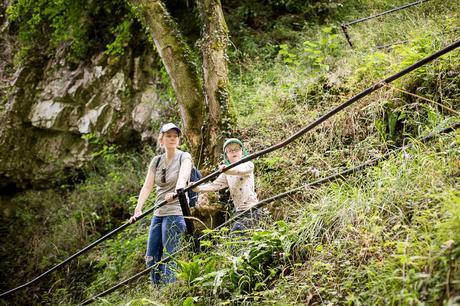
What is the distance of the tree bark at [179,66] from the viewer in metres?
6.31

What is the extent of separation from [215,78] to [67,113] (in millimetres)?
5746

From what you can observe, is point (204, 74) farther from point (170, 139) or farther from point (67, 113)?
point (67, 113)

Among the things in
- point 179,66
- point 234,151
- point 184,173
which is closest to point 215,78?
point 179,66

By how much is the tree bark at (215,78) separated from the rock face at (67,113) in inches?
140

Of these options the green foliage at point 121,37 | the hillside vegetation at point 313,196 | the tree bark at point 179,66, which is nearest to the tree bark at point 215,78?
the tree bark at point 179,66

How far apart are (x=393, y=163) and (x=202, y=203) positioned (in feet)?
9.43

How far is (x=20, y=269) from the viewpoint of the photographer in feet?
29.7

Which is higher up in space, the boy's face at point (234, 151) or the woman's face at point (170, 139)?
the woman's face at point (170, 139)

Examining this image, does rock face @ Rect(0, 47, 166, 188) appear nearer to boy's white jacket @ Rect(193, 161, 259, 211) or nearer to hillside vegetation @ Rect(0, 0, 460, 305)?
hillside vegetation @ Rect(0, 0, 460, 305)

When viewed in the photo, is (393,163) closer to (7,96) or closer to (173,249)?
(173,249)

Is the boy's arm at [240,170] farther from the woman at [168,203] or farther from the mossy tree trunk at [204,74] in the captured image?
the mossy tree trunk at [204,74]

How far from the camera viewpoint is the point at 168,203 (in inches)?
178

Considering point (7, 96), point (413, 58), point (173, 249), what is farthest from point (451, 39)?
point (7, 96)

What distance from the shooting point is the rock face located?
394 inches
